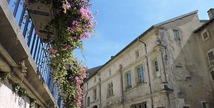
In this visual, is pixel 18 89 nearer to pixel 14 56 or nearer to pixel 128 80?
pixel 14 56

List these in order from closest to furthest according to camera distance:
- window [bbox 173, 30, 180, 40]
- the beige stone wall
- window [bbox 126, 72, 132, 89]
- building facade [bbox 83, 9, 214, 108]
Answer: the beige stone wall
building facade [bbox 83, 9, 214, 108]
window [bbox 173, 30, 180, 40]
window [bbox 126, 72, 132, 89]

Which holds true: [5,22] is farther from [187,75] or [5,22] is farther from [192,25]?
[192,25]

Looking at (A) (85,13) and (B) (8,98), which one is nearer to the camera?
(B) (8,98)

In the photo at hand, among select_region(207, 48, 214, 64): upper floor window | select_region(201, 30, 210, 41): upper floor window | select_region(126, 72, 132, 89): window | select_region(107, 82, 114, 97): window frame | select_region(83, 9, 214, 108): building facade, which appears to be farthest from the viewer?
select_region(107, 82, 114, 97): window frame

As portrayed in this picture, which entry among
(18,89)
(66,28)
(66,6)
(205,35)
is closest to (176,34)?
(205,35)

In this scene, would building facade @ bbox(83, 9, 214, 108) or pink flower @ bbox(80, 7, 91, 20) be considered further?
building facade @ bbox(83, 9, 214, 108)

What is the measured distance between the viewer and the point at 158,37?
48.3 ft

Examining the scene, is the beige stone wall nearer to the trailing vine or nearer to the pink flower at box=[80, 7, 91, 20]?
the trailing vine

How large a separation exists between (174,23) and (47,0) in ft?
43.2

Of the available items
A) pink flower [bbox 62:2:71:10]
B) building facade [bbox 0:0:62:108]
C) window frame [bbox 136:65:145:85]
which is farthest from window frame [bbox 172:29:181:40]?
pink flower [bbox 62:2:71:10]

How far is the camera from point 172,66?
14.2 m

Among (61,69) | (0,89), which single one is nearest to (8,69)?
(0,89)

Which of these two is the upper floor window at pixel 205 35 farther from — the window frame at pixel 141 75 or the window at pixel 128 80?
the window at pixel 128 80

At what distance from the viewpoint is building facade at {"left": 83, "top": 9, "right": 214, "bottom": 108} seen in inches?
536
